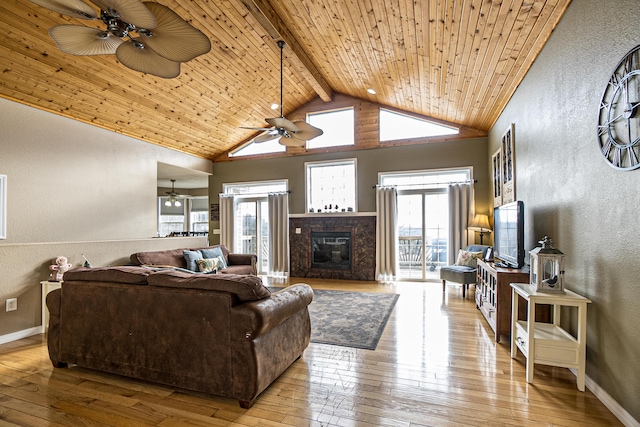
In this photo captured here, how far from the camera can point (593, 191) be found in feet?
7.58

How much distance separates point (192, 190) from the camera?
36.6 feet

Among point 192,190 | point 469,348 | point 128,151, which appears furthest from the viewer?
point 192,190

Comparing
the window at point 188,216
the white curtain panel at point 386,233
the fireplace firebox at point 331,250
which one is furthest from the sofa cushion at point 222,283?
the window at point 188,216

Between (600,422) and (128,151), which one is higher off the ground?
(128,151)

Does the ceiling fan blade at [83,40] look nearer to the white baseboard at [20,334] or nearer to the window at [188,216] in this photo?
the white baseboard at [20,334]

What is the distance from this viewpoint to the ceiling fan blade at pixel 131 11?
6.12 feet

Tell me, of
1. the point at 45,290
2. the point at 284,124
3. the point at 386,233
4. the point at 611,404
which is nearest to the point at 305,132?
the point at 284,124

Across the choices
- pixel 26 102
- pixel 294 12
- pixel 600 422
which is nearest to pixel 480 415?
pixel 600 422

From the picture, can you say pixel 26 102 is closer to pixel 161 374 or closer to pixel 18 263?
pixel 18 263

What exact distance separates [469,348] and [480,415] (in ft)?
3.94

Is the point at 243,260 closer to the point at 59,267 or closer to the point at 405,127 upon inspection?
the point at 59,267

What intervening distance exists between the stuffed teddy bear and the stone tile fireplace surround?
14.3ft

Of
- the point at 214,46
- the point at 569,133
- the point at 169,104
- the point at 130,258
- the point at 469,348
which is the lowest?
the point at 469,348

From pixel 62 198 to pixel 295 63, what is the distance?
413 centimetres
